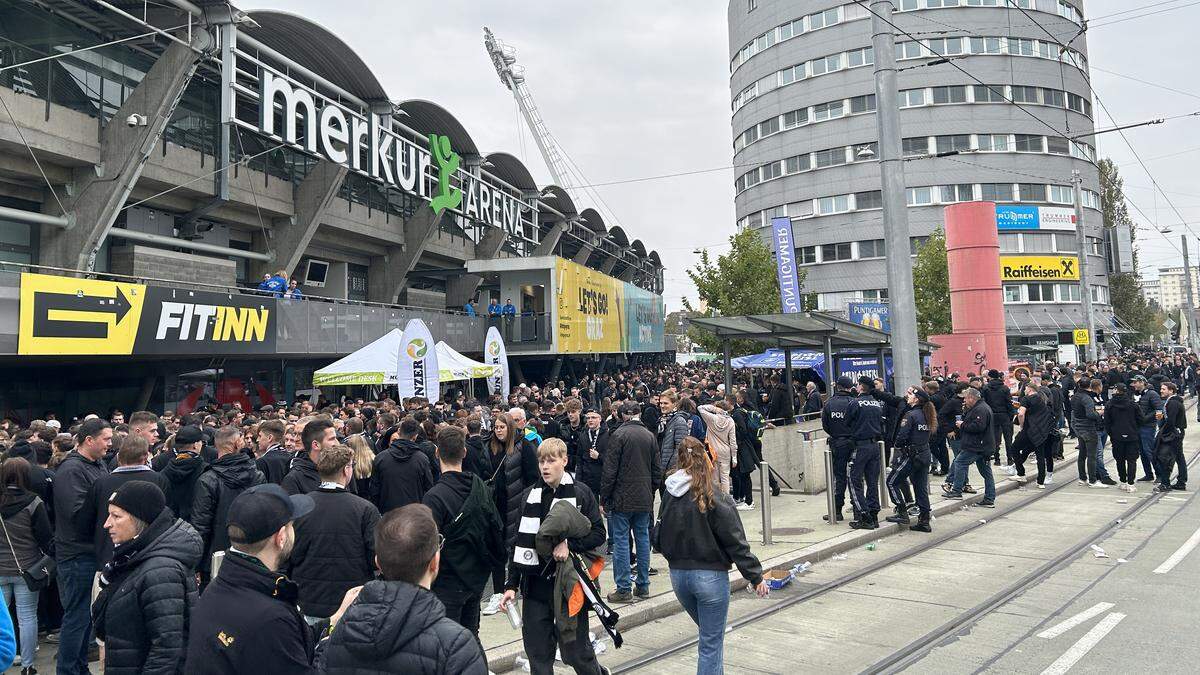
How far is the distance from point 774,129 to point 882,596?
171 ft

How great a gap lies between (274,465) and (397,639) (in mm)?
4655

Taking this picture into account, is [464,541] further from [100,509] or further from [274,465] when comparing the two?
[274,465]

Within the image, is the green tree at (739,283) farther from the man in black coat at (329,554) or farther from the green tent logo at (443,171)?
the man in black coat at (329,554)

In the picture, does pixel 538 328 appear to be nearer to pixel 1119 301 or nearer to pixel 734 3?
pixel 734 3

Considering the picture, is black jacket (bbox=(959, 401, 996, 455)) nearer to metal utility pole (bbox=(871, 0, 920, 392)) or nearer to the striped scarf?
metal utility pole (bbox=(871, 0, 920, 392))

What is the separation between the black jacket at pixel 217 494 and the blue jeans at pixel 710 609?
10.8 ft

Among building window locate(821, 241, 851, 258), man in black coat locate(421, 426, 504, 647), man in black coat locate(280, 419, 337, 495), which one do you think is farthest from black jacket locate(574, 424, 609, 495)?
building window locate(821, 241, 851, 258)

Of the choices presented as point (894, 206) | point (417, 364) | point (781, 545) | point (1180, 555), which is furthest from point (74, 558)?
point (894, 206)

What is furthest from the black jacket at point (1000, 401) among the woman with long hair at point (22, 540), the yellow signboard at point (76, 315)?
the yellow signboard at point (76, 315)

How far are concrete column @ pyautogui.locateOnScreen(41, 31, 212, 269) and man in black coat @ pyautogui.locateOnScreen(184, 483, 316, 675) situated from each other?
16245mm

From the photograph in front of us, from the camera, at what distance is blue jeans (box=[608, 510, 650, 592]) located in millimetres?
6820

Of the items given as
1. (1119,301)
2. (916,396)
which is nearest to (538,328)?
(916,396)

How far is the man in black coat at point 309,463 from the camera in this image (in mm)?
5320

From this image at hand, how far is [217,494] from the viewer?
17.1 ft
